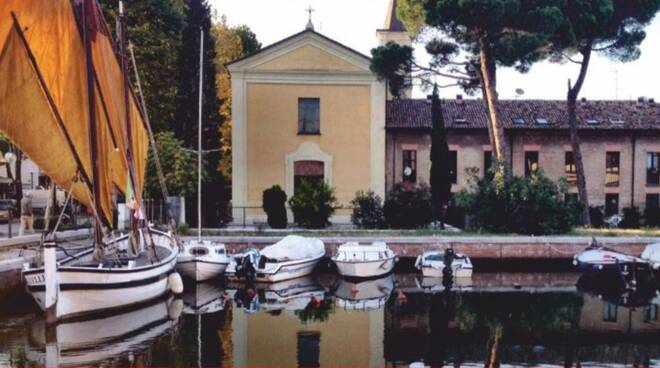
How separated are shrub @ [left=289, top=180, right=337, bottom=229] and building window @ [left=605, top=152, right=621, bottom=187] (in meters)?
17.5

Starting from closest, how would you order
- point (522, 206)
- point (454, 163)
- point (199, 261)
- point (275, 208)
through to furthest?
point (199, 261) → point (522, 206) → point (275, 208) → point (454, 163)

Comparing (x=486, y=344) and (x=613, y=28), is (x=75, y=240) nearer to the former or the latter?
(x=486, y=344)

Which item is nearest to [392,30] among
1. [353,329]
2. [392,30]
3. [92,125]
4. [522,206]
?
[392,30]

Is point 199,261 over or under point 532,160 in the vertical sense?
under

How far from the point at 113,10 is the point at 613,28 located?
88.4ft

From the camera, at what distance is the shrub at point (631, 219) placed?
40.2 metres

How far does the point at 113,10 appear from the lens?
4050 centimetres

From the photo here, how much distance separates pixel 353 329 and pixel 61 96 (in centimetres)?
1149

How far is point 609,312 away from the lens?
23.6 meters

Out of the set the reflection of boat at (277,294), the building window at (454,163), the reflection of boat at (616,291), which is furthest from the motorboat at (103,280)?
the building window at (454,163)

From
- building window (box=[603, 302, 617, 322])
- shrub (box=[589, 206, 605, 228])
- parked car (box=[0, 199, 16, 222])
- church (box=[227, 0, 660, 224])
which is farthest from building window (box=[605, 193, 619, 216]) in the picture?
parked car (box=[0, 199, 16, 222])

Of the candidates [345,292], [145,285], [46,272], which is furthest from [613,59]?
[46,272]

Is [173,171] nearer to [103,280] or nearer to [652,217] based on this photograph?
[103,280]

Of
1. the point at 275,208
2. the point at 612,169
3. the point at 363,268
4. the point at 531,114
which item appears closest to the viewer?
the point at 363,268
